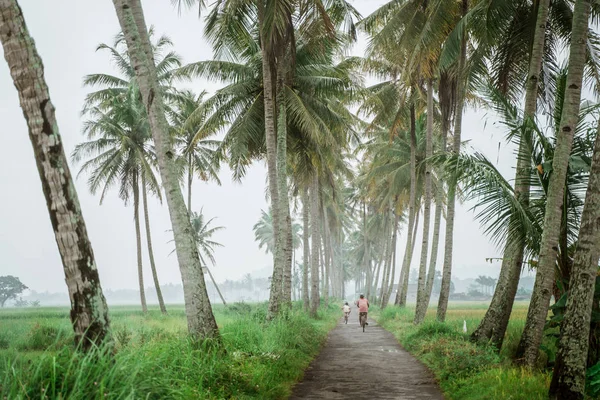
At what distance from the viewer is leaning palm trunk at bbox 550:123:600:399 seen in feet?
20.7

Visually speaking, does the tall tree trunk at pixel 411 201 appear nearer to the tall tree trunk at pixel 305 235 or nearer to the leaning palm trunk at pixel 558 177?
the tall tree trunk at pixel 305 235

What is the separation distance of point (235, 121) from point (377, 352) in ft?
31.5

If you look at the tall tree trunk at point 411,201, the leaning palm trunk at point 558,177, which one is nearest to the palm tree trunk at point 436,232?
the tall tree trunk at point 411,201

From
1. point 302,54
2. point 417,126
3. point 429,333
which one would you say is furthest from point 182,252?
point 417,126

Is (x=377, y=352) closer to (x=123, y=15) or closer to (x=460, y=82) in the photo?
(x=460, y=82)

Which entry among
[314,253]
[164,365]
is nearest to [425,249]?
[314,253]

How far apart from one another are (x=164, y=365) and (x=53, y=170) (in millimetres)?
2636

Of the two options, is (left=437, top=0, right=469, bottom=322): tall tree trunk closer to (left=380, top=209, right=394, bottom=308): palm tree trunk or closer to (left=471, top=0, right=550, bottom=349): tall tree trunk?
(left=471, top=0, right=550, bottom=349): tall tree trunk

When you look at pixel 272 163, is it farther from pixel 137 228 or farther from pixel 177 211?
pixel 137 228

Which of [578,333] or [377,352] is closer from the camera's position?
[578,333]

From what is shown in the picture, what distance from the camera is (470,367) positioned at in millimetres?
8758

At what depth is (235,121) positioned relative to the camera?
707 inches

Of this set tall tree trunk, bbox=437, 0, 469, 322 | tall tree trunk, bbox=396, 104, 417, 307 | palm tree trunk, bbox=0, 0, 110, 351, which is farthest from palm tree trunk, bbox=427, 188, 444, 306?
palm tree trunk, bbox=0, 0, 110, 351

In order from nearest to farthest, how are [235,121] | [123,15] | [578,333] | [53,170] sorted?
[53,170] < [578,333] < [123,15] < [235,121]
